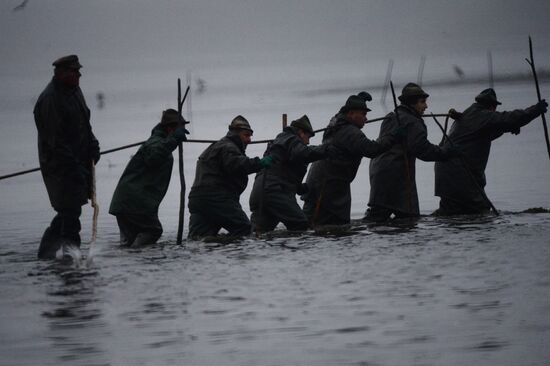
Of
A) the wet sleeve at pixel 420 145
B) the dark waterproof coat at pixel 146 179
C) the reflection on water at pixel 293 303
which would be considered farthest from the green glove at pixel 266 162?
the wet sleeve at pixel 420 145

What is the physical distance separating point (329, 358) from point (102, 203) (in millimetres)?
14143

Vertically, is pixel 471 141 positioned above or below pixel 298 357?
above

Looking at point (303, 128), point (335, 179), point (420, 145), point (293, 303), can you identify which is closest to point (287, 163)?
point (303, 128)

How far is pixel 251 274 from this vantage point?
34.4 ft

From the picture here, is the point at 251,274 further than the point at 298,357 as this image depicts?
Yes

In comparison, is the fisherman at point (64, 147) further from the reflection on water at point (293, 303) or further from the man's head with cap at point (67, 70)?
the reflection on water at point (293, 303)

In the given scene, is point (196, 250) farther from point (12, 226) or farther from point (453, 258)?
point (12, 226)

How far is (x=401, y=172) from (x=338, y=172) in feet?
2.49

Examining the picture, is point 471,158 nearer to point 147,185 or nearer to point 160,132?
point 160,132

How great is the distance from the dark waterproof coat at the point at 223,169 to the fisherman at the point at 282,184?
1.22 ft

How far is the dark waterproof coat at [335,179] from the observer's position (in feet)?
46.0

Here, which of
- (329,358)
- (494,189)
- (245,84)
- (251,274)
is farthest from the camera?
(245,84)

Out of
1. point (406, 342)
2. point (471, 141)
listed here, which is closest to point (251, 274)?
point (406, 342)

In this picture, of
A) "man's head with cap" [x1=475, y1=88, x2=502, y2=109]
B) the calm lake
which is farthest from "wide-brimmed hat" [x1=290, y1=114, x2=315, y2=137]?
"man's head with cap" [x1=475, y1=88, x2=502, y2=109]
